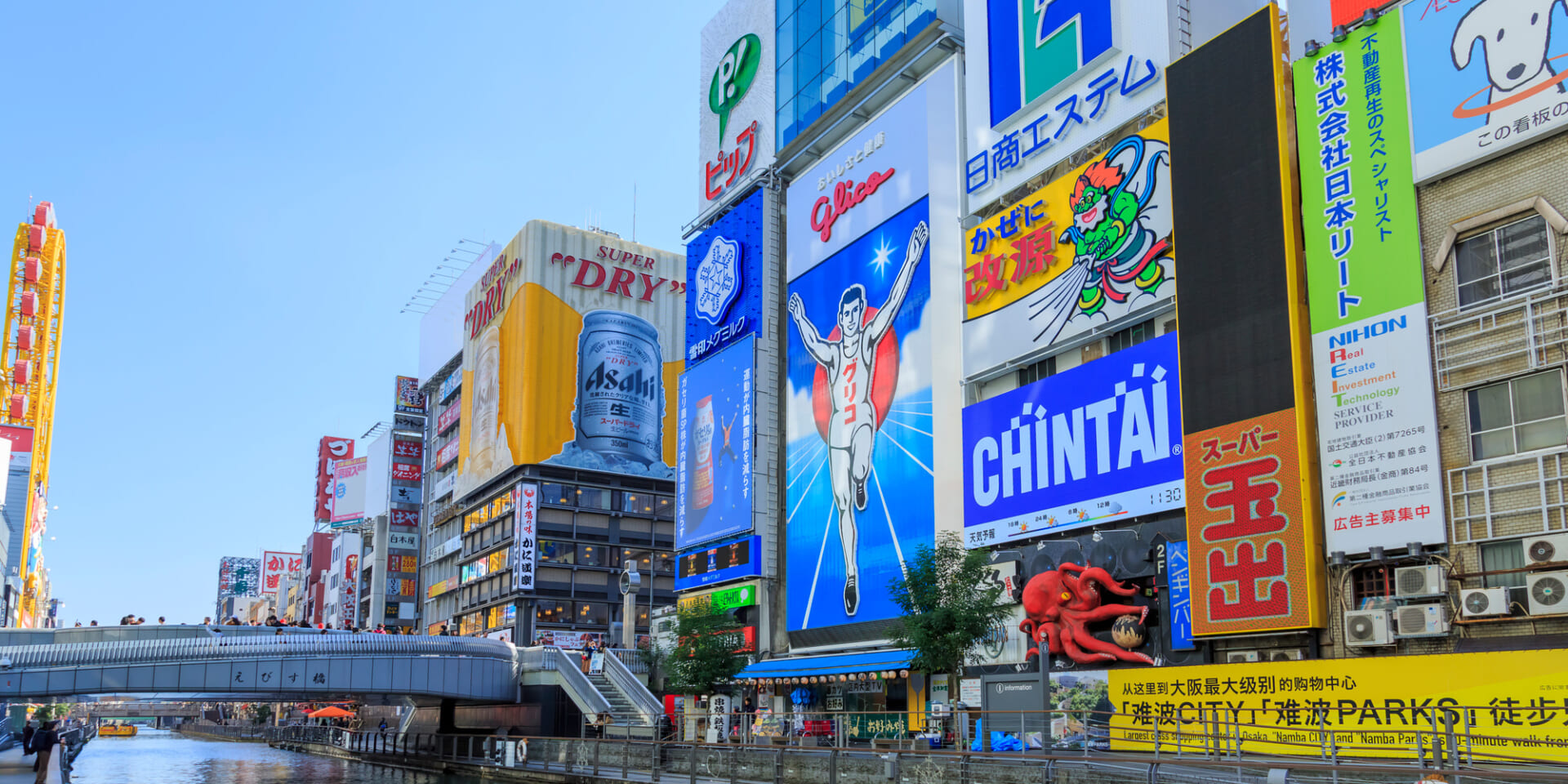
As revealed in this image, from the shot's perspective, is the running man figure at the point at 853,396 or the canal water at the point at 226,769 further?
the canal water at the point at 226,769

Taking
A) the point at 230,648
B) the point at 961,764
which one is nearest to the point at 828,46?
the point at 230,648

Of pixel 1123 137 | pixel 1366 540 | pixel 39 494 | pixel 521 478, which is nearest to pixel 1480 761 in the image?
pixel 1366 540

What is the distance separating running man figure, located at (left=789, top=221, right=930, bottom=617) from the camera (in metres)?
55.8

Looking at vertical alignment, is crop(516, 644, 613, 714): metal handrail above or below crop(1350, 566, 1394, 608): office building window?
below

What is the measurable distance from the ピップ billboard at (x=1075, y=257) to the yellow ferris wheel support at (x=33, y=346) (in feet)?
338

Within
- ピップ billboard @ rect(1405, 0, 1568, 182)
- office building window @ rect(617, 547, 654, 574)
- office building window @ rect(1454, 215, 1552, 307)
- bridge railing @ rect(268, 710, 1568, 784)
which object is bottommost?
bridge railing @ rect(268, 710, 1568, 784)

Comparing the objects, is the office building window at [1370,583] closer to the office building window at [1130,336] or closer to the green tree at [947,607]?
the office building window at [1130,336]

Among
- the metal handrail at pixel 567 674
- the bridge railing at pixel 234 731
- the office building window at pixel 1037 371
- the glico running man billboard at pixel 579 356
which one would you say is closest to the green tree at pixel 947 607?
the office building window at pixel 1037 371

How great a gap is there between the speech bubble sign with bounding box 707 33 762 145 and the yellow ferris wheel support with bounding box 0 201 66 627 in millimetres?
79870

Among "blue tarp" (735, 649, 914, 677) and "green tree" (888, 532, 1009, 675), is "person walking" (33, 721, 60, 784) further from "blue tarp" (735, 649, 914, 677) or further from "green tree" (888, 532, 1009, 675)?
"blue tarp" (735, 649, 914, 677)

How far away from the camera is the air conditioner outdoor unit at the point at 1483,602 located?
95.3 ft

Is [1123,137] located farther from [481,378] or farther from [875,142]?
[481,378]

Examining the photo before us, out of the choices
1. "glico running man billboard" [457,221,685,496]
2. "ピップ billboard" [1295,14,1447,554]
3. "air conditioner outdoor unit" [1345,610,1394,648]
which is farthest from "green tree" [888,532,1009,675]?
"glico running man billboard" [457,221,685,496]

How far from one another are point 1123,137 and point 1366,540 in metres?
17.6
